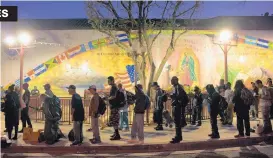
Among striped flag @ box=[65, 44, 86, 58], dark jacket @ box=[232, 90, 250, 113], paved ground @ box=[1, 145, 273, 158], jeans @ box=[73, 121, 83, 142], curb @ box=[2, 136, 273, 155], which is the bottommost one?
paved ground @ box=[1, 145, 273, 158]

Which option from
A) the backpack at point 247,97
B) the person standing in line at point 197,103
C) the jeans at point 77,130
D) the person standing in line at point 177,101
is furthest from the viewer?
the person standing in line at point 197,103

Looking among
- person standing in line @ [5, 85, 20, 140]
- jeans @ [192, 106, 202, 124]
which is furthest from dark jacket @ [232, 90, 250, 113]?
person standing in line @ [5, 85, 20, 140]

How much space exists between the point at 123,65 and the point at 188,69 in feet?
14.0

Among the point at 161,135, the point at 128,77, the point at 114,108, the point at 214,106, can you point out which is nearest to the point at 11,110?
the point at 114,108

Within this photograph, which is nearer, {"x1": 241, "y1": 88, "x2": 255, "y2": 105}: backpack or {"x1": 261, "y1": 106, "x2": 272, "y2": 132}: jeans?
{"x1": 241, "y1": 88, "x2": 255, "y2": 105}: backpack

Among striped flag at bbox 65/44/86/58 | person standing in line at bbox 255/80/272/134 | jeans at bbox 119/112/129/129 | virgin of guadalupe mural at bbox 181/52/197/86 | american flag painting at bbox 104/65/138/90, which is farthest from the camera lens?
virgin of guadalupe mural at bbox 181/52/197/86

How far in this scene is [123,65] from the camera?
2342 cm

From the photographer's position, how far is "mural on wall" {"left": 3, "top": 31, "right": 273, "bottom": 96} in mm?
23094

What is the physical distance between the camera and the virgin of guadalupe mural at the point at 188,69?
23.6 metres

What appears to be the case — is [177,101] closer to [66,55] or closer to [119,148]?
[119,148]

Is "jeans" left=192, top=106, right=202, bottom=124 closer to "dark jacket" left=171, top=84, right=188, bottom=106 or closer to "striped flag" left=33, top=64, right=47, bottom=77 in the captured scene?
"dark jacket" left=171, top=84, right=188, bottom=106

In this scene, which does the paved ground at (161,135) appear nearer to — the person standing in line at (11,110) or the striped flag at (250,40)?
the person standing in line at (11,110)

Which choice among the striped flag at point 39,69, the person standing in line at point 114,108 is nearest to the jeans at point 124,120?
the person standing in line at point 114,108

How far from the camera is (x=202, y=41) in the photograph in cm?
2383
